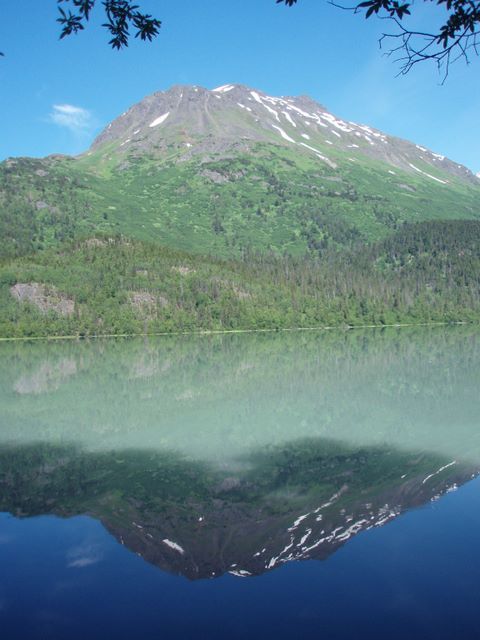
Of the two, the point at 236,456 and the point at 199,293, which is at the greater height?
the point at 199,293

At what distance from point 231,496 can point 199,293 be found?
110619 millimetres

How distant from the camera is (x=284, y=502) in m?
14.9

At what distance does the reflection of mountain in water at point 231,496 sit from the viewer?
Answer: 40.2 ft

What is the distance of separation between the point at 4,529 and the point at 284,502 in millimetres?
6890

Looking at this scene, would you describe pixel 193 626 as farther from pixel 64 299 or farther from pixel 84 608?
pixel 64 299

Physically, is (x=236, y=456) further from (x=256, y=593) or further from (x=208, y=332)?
(x=208, y=332)

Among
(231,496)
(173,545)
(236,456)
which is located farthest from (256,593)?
(236,456)

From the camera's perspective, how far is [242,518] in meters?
13.9

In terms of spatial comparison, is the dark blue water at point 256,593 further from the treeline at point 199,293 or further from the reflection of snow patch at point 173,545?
the treeline at point 199,293

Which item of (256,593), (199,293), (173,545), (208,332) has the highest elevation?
(199,293)

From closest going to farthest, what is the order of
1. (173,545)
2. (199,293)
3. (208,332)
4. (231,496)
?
(173,545), (231,496), (208,332), (199,293)

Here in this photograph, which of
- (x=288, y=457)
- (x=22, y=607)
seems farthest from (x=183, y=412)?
(x=22, y=607)

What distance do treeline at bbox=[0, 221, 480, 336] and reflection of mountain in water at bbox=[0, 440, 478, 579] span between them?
93.1 metres

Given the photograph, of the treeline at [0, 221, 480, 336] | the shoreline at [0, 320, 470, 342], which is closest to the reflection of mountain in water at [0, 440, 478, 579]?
the shoreline at [0, 320, 470, 342]
